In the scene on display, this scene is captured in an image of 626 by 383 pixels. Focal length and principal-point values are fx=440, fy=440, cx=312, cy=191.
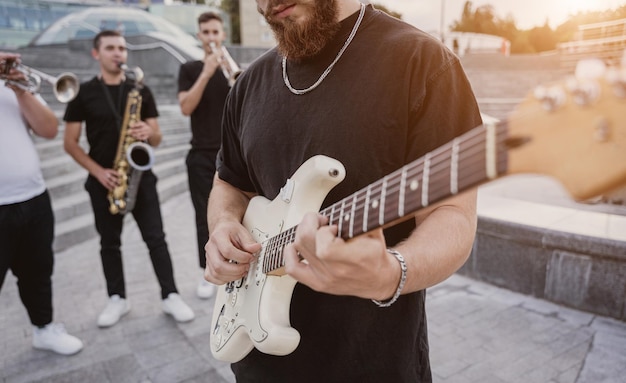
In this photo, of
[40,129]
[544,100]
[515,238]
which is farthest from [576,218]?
[40,129]

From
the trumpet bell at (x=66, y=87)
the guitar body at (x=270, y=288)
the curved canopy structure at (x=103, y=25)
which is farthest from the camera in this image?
the curved canopy structure at (x=103, y=25)

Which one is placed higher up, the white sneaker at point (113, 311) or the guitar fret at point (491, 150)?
the guitar fret at point (491, 150)

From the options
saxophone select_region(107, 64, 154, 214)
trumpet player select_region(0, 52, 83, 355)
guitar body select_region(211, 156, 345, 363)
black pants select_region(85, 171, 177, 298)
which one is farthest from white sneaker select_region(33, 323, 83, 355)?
guitar body select_region(211, 156, 345, 363)

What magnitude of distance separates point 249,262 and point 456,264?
0.69 meters

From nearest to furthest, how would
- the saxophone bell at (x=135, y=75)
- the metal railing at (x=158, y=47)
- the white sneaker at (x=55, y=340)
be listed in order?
the white sneaker at (x=55, y=340)
the saxophone bell at (x=135, y=75)
the metal railing at (x=158, y=47)

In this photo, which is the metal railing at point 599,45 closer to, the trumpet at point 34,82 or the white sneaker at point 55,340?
the trumpet at point 34,82

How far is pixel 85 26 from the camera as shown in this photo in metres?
20.2

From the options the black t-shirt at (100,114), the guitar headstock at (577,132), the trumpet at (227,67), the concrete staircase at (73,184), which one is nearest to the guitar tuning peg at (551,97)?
the guitar headstock at (577,132)

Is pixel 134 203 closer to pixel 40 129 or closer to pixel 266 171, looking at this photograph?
pixel 40 129

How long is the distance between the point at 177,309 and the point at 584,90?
3.83 meters

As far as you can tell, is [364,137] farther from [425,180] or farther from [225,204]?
[225,204]

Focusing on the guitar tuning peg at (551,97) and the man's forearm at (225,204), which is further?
the man's forearm at (225,204)

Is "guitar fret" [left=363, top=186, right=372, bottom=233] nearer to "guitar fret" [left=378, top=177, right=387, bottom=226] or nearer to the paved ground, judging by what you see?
Result: "guitar fret" [left=378, top=177, right=387, bottom=226]

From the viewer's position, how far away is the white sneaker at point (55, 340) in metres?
3.42
